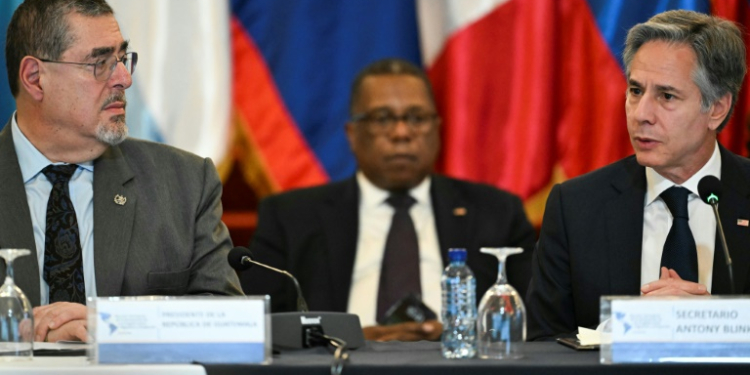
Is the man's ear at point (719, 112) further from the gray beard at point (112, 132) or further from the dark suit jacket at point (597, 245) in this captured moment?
the gray beard at point (112, 132)

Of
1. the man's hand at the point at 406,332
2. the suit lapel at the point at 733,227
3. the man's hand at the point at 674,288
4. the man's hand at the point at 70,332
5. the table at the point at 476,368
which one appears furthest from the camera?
the man's hand at the point at 406,332

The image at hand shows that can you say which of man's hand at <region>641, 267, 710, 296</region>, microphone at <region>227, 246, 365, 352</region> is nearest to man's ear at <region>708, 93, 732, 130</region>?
man's hand at <region>641, 267, 710, 296</region>

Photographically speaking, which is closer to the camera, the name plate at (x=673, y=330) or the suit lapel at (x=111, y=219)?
the name plate at (x=673, y=330)

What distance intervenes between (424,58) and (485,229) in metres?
0.97

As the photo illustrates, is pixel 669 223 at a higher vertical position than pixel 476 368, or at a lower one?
higher

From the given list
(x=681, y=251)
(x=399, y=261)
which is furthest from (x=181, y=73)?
(x=681, y=251)

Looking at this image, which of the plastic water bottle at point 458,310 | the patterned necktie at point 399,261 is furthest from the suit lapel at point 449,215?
the plastic water bottle at point 458,310

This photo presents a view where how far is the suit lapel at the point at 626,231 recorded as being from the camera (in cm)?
301

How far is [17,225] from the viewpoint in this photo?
9.89 ft

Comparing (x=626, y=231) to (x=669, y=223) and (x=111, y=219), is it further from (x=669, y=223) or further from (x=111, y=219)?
(x=111, y=219)

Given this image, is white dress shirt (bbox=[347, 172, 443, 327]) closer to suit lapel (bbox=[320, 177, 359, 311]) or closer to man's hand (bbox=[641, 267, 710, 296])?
suit lapel (bbox=[320, 177, 359, 311])

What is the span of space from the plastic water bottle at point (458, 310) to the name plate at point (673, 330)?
299 mm

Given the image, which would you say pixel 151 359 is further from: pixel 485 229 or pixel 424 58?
pixel 424 58

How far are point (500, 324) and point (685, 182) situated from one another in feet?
3.76
